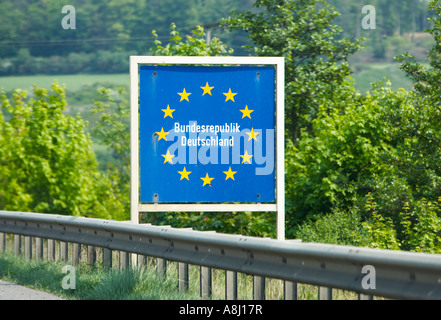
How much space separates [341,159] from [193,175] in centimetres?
571

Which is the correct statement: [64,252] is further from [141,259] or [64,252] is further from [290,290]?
[290,290]

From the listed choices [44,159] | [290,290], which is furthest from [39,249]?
[44,159]

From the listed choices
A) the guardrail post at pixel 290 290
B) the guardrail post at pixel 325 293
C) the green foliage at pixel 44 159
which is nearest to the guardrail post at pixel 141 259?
the guardrail post at pixel 290 290

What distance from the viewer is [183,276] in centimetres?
765

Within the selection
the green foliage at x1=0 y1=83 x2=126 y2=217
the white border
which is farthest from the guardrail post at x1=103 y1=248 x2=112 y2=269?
the green foliage at x1=0 y1=83 x2=126 y2=217

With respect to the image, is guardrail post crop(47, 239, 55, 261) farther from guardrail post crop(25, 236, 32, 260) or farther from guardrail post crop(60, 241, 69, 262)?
guardrail post crop(25, 236, 32, 260)

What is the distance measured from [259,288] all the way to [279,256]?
550 mm

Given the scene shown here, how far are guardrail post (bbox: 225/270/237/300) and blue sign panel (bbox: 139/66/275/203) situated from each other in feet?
9.07

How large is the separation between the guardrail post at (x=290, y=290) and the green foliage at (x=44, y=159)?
20.8 meters

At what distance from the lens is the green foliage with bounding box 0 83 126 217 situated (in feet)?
88.8

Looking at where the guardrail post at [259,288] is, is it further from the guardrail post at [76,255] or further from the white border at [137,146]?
the guardrail post at [76,255]

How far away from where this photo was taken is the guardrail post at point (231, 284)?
701 cm
